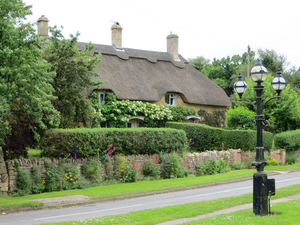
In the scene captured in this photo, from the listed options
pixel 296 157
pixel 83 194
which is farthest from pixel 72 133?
pixel 296 157

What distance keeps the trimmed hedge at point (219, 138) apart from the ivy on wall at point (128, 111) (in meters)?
1.24

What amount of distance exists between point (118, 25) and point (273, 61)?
3173 centimetres

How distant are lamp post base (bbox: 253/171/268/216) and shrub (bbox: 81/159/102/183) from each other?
10.6m

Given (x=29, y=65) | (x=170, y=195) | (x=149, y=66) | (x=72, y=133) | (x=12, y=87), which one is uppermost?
(x=149, y=66)

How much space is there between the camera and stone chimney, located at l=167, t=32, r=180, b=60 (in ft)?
132

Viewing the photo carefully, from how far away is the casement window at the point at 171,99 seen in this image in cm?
3475

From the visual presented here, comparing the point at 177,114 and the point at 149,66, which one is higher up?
the point at 149,66

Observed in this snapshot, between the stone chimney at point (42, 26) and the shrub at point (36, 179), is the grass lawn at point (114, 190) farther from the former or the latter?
the stone chimney at point (42, 26)

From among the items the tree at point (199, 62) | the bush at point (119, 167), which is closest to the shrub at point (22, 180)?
the bush at point (119, 167)

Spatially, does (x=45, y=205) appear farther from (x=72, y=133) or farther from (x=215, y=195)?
(x=215, y=195)

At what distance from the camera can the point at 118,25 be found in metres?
37.3

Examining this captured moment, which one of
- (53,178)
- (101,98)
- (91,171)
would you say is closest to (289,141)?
(101,98)

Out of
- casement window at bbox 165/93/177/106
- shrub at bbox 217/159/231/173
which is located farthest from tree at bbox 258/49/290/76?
shrub at bbox 217/159/231/173

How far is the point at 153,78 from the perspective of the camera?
34.8 m
